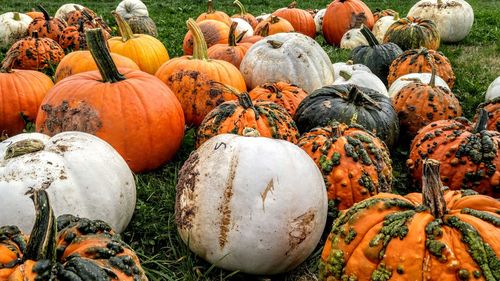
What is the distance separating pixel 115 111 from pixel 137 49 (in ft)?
6.76

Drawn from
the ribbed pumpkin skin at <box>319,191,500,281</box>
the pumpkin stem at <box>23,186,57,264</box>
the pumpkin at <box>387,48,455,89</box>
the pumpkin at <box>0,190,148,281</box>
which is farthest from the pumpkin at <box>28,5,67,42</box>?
the ribbed pumpkin skin at <box>319,191,500,281</box>

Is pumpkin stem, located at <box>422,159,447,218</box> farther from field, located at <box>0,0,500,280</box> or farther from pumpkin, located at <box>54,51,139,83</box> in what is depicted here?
pumpkin, located at <box>54,51,139,83</box>

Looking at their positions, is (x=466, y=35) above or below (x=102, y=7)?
above

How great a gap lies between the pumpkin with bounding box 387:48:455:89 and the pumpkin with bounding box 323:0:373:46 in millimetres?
3448

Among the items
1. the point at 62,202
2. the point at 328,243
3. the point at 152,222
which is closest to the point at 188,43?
the point at 152,222

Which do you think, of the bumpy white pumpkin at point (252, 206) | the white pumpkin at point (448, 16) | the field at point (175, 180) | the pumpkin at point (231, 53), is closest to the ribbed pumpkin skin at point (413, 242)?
the bumpy white pumpkin at point (252, 206)

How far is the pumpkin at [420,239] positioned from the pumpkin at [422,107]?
2.19 metres

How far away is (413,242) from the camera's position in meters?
2.24

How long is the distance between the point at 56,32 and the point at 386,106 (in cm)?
579

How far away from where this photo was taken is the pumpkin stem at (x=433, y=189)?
7.45 feet

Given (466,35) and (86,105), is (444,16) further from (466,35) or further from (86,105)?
(86,105)

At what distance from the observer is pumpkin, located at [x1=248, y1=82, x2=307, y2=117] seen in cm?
455

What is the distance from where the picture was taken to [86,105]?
12.4ft

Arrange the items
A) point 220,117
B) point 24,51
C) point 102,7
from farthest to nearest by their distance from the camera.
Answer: point 102,7 → point 24,51 → point 220,117
